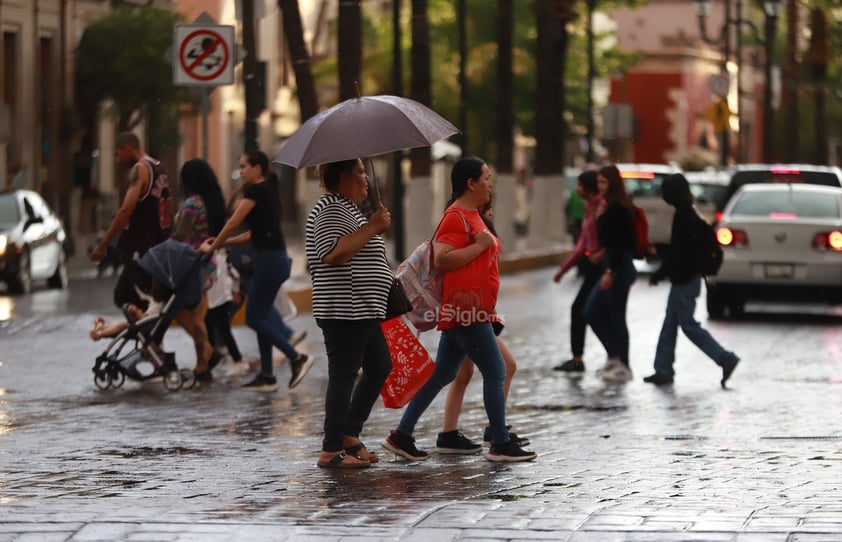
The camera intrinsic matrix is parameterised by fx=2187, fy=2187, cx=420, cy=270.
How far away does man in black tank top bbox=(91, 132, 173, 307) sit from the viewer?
15.8m

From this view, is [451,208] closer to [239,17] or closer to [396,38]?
[239,17]

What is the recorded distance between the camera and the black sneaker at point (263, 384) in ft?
50.2

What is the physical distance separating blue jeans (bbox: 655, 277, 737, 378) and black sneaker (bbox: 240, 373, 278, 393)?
290cm

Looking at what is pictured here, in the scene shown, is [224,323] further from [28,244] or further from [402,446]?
[28,244]

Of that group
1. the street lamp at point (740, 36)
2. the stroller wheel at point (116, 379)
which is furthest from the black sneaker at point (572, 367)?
the street lamp at point (740, 36)

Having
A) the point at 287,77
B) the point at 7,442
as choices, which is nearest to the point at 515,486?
the point at 7,442

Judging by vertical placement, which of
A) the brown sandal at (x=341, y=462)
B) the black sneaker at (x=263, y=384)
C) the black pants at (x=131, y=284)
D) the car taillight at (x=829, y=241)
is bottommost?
the black sneaker at (x=263, y=384)

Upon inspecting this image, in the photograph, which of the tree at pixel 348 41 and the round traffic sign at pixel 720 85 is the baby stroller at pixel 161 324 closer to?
the tree at pixel 348 41

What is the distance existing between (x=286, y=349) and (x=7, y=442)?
3.73 meters

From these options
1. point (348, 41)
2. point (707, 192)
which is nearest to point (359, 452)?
point (348, 41)

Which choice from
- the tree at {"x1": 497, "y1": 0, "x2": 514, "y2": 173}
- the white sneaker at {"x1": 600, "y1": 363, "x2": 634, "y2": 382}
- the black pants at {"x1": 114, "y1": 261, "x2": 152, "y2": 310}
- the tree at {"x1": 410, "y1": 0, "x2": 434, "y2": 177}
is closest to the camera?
the black pants at {"x1": 114, "y1": 261, "x2": 152, "y2": 310}

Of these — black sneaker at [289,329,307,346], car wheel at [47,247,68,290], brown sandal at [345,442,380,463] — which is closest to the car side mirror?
car wheel at [47,247,68,290]

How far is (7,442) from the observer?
12.0 m

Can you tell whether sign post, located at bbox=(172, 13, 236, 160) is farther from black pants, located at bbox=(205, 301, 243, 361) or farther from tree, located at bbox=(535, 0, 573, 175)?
tree, located at bbox=(535, 0, 573, 175)
